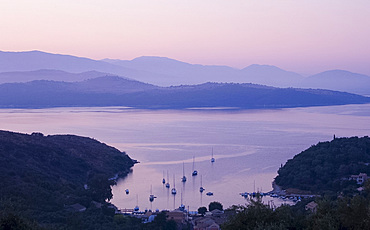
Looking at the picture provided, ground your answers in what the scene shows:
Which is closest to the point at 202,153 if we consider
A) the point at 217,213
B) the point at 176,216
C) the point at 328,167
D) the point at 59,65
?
the point at 328,167

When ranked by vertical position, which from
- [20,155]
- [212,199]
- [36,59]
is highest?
[36,59]

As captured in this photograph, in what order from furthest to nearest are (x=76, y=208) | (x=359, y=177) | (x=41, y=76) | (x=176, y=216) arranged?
1. (x=41, y=76)
2. (x=359, y=177)
3. (x=176, y=216)
4. (x=76, y=208)

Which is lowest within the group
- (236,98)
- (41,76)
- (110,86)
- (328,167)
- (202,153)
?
(202,153)

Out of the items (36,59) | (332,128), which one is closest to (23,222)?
(332,128)

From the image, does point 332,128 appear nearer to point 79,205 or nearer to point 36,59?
point 79,205

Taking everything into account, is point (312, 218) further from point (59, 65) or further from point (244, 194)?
point (59, 65)

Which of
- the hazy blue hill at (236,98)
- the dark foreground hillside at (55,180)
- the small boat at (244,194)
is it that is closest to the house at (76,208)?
the dark foreground hillside at (55,180)

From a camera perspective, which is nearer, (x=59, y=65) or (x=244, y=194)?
(x=244, y=194)

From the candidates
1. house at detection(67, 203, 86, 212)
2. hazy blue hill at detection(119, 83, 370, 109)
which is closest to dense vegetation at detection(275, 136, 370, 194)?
house at detection(67, 203, 86, 212)

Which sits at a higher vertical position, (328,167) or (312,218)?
(312,218)
